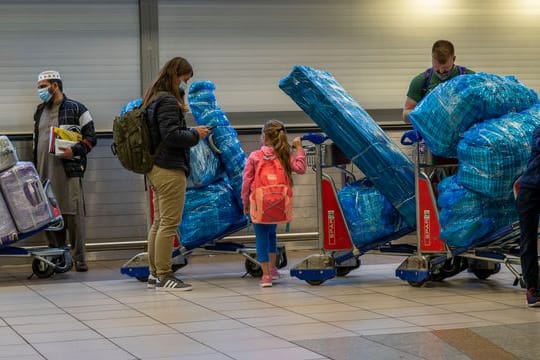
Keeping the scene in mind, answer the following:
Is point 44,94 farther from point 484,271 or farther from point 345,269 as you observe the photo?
point 484,271

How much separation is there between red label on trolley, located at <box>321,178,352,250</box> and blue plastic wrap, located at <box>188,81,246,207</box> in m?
0.94

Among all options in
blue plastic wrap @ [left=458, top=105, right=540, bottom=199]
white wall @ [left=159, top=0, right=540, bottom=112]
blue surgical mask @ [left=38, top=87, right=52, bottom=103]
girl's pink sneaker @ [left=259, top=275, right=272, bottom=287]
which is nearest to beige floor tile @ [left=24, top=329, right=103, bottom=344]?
girl's pink sneaker @ [left=259, top=275, right=272, bottom=287]

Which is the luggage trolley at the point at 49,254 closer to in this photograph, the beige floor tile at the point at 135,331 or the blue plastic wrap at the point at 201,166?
the blue plastic wrap at the point at 201,166

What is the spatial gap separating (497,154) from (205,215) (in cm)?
287

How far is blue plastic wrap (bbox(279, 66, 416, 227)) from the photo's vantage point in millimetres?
9000

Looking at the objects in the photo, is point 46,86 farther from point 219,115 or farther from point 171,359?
point 171,359

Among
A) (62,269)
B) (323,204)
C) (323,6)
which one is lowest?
(62,269)

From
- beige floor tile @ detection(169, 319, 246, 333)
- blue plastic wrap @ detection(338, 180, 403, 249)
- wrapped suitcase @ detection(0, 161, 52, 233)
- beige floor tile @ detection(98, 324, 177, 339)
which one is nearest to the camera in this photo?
beige floor tile @ detection(98, 324, 177, 339)

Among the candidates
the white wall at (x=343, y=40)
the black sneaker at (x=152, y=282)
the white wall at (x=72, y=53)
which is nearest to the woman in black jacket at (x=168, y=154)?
the black sneaker at (x=152, y=282)

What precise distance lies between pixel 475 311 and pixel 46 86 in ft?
18.2

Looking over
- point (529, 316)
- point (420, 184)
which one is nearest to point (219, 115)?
point (420, 184)

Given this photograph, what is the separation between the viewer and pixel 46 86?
11.3m

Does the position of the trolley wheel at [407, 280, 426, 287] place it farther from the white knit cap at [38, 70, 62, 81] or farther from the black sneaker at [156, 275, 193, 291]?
the white knit cap at [38, 70, 62, 81]

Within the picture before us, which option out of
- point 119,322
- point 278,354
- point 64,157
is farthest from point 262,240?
point 278,354
